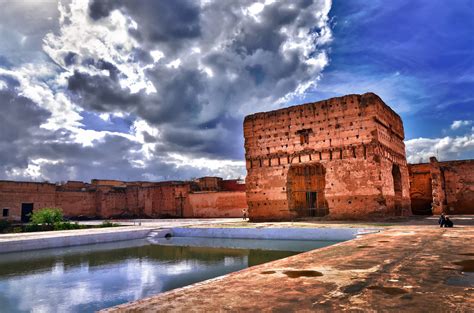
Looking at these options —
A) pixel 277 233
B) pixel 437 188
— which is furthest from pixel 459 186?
pixel 277 233

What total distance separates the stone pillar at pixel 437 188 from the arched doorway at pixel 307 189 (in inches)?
324

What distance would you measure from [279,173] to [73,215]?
2369 centimetres

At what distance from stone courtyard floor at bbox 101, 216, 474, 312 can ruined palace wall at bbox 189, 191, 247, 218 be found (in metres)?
21.6

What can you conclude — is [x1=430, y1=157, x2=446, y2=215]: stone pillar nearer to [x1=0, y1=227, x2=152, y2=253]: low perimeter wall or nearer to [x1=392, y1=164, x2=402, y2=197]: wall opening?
[x1=392, y1=164, x2=402, y2=197]: wall opening

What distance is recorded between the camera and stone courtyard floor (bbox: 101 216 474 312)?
3.15 meters

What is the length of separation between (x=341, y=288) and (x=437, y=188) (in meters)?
21.9

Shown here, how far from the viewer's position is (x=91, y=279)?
25.2 ft

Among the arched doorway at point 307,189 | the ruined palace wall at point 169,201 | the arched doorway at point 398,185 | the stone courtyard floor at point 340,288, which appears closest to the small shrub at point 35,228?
the ruined palace wall at point 169,201

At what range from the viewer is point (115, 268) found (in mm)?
8977

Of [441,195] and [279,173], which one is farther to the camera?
[441,195]

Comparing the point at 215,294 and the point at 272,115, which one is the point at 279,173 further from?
the point at 215,294

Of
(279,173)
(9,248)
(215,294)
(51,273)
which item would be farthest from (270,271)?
(279,173)

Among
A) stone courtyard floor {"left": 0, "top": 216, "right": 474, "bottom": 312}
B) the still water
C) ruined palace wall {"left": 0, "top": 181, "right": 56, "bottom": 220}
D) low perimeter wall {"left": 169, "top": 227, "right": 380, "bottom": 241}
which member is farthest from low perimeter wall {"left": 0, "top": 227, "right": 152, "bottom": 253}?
ruined palace wall {"left": 0, "top": 181, "right": 56, "bottom": 220}

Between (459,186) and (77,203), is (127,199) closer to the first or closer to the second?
(77,203)
